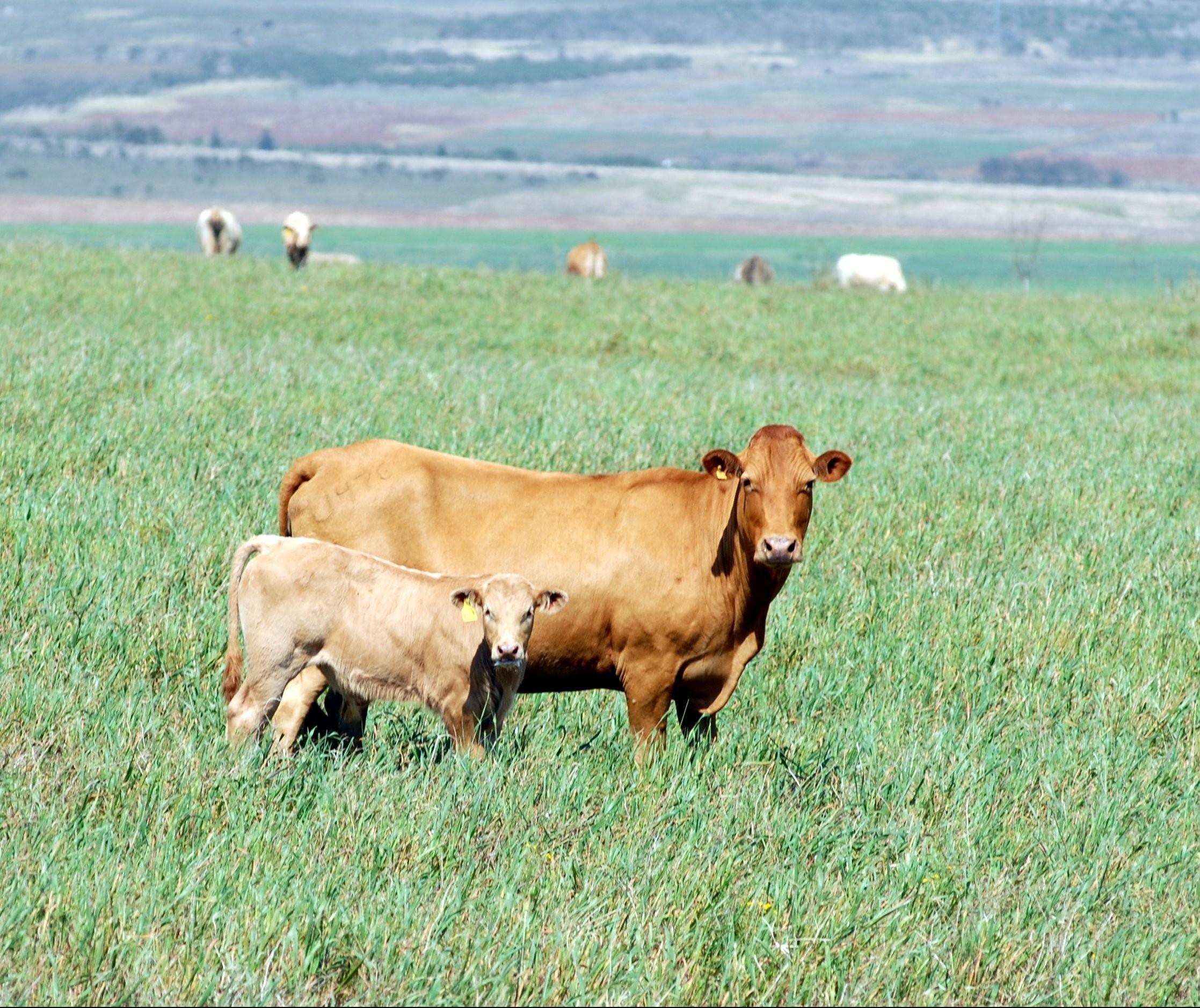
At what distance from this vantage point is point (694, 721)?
634 cm

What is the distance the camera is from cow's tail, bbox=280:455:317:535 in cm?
662

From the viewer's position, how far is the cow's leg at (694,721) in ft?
20.1

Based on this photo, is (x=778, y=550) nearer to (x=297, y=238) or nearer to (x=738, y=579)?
(x=738, y=579)

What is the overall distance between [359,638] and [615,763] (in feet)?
3.55

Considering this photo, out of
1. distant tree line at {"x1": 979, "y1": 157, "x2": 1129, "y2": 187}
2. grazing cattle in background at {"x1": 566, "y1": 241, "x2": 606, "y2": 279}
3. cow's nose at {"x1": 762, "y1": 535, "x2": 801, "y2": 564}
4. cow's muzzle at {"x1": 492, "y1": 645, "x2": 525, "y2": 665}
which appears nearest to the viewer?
cow's muzzle at {"x1": 492, "y1": 645, "x2": 525, "y2": 665}

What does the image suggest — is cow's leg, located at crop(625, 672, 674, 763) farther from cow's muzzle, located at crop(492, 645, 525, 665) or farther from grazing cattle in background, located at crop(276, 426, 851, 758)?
cow's muzzle, located at crop(492, 645, 525, 665)

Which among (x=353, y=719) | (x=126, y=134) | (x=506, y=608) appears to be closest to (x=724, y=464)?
(x=506, y=608)

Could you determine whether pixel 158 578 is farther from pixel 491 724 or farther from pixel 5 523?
pixel 491 724

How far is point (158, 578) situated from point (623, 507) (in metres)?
2.38

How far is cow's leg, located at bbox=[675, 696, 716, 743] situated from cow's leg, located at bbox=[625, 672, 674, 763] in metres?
0.17

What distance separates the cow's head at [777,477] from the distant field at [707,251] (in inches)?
1803

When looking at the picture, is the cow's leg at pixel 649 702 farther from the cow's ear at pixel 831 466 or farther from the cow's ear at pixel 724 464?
the cow's ear at pixel 831 466

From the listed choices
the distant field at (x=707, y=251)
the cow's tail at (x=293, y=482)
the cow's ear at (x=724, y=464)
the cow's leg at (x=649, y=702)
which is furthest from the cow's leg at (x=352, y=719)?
the distant field at (x=707, y=251)

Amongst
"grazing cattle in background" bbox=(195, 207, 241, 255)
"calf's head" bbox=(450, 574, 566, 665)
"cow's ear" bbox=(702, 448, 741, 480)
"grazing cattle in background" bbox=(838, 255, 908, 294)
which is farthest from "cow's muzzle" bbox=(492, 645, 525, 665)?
"grazing cattle in background" bbox=(838, 255, 908, 294)
